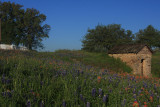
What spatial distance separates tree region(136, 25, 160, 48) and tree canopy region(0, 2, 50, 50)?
30.7 meters

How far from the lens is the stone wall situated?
19.3 meters

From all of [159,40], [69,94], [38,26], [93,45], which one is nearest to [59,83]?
[69,94]

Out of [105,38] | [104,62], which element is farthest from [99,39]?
[104,62]

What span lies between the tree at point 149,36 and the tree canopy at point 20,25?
30712 millimetres

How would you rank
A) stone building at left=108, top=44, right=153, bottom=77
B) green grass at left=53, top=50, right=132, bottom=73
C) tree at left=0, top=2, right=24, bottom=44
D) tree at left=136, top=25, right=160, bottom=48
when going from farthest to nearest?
1. tree at left=136, top=25, right=160, bottom=48
2. tree at left=0, top=2, right=24, bottom=44
3. stone building at left=108, top=44, right=153, bottom=77
4. green grass at left=53, top=50, right=132, bottom=73

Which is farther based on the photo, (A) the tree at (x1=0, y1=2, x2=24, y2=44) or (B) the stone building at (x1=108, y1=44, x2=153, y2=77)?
(A) the tree at (x1=0, y1=2, x2=24, y2=44)

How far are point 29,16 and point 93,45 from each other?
58.7 ft

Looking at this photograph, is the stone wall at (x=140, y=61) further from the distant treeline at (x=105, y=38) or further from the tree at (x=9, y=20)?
the tree at (x=9, y=20)

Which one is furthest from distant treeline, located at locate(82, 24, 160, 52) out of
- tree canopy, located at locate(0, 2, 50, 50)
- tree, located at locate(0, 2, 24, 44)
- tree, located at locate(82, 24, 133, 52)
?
tree, located at locate(0, 2, 24, 44)

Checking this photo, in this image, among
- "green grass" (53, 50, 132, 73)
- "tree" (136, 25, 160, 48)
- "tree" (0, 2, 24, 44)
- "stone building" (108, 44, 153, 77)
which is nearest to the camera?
"green grass" (53, 50, 132, 73)

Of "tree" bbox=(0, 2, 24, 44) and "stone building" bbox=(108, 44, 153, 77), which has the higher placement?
"tree" bbox=(0, 2, 24, 44)

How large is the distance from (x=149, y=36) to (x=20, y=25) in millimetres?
38592

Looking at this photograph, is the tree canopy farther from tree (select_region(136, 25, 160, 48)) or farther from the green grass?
tree (select_region(136, 25, 160, 48))

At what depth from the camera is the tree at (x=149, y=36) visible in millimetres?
45906
